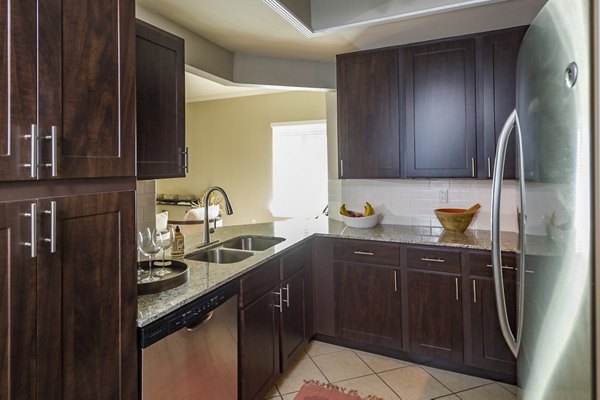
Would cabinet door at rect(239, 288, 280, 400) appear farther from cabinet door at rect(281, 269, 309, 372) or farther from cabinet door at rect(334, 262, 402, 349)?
cabinet door at rect(334, 262, 402, 349)

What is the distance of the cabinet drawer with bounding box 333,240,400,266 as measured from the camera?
265 cm

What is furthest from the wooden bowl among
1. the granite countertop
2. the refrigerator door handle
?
the refrigerator door handle

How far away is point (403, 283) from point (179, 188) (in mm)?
5233

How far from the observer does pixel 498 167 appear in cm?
122

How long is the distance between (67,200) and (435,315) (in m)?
2.37

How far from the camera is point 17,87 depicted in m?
0.84

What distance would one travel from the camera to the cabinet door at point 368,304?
2.66 meters

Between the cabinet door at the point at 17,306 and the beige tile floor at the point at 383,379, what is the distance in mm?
1681

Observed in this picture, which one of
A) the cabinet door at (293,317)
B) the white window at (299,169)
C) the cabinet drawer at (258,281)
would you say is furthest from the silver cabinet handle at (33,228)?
the white window at (299,169)

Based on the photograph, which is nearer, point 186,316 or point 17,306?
point 17,306

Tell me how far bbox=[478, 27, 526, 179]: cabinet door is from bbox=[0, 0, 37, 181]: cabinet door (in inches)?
106

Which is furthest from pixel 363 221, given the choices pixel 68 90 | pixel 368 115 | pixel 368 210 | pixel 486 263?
pixel 68 90

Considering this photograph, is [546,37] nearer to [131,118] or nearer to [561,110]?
[561,110]

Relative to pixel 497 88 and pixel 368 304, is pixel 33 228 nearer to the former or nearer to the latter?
pixel 368 304
